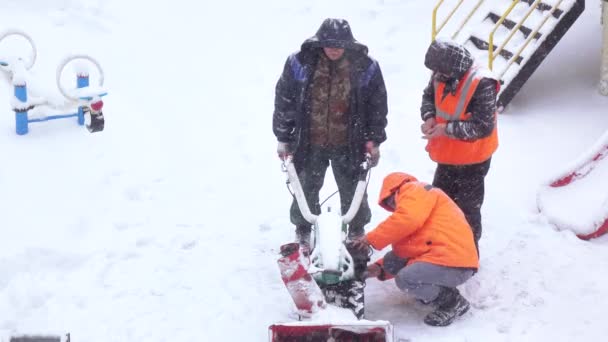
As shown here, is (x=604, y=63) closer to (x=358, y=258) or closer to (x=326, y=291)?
(x=358, y=258)

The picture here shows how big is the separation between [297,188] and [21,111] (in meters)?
3.23

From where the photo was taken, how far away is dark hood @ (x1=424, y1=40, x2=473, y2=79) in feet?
14.3

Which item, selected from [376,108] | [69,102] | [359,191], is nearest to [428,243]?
[359,191]

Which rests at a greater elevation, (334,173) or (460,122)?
(460,122)

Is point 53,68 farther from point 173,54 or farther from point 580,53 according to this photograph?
point 580,53

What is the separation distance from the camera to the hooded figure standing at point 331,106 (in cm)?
447

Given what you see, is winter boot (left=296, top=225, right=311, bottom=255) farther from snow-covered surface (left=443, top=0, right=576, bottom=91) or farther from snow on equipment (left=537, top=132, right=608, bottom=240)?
snow-covered surface (left=443, top=0, right=576, bottom=91)

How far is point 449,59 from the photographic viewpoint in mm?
4336

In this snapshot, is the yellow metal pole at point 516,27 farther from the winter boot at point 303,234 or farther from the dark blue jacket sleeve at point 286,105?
the dark blue jacket sleeve at point 286,105

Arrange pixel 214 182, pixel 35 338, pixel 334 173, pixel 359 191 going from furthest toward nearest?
pixel 214 182 < pixel 334 173 < pixel 359 191 < pixel 35 338

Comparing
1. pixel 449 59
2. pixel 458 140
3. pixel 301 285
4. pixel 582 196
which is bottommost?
pixel 301 285

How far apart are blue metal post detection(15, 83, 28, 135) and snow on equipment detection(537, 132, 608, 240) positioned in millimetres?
4433

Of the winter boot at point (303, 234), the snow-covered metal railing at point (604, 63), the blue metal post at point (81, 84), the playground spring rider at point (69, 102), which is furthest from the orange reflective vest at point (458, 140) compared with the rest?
the blue metal post at point (81, 84)

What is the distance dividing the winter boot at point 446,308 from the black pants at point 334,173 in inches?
38.0
